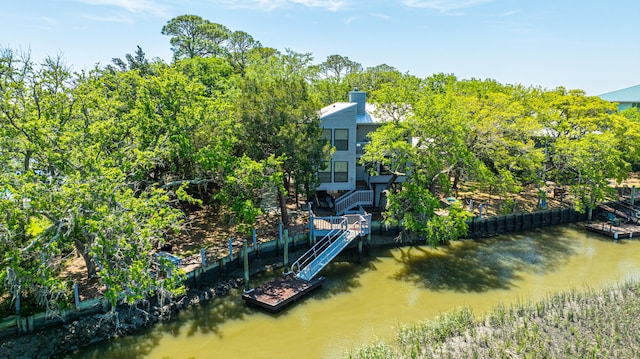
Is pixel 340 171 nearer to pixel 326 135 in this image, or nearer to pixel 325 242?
pixel 326 135

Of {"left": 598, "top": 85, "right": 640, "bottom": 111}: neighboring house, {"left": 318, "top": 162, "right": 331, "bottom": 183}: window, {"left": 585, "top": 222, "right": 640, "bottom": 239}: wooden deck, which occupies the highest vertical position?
{"left": 598, "top": 85, "right": 640, "bottom": 111}: neighboring house

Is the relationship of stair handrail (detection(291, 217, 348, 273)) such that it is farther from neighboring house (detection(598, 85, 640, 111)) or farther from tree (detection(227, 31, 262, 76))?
neighboring house (detection(598, 85, 640, 111))

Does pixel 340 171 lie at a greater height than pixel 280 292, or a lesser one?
greater

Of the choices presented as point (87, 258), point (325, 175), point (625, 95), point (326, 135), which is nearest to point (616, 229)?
point (325, 175)

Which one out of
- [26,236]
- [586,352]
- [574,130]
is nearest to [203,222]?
[26,236]

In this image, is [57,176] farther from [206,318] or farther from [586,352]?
[586,352]

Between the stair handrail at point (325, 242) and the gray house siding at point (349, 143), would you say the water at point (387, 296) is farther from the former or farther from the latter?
the gray house siding at point (349, 143)

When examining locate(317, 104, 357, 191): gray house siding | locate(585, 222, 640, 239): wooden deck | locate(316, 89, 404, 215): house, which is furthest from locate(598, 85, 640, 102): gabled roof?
locate(317, 104, 357, 191): gray house siding
